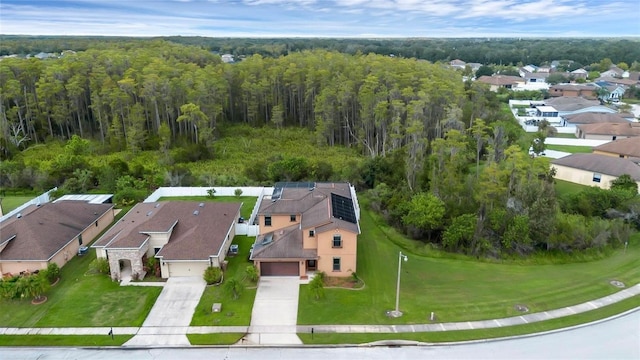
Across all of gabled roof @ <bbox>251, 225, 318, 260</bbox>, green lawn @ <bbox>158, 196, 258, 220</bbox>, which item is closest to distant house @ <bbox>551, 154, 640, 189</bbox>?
gabled roof @ <bbox>251, 225, 318, 260</bbox>

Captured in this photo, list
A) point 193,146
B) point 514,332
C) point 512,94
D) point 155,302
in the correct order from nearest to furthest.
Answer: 1. point 514,332
2. point 155,302
3. point 193,146
4. point 512,94

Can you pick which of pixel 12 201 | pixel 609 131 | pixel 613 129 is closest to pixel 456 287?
pixel 12 201

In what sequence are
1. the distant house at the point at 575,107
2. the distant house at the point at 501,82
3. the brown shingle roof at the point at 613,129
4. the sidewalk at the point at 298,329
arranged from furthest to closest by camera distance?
1. the distant house at the point at 501,82
2. the distant house at the point at 575,107
3. the brown shingle roof at the point at 613,129
4. the sidewalk at the point at 298,329

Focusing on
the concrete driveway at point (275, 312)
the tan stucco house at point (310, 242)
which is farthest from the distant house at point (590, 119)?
the concrete driveway at point (275, 312)

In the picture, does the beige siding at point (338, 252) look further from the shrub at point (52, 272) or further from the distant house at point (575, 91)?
the distant house at point (575, 91)

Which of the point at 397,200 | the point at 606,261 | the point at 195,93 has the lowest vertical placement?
the point at 606,261

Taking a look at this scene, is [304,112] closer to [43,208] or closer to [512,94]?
[43,208]

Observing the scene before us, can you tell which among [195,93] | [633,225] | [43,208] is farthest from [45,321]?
[633,225]
